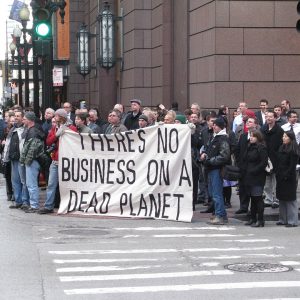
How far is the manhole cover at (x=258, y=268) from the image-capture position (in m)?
8.80

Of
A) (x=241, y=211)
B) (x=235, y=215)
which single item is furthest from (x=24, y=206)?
(x=241, y=211)

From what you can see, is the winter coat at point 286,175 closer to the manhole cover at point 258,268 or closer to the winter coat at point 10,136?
the manhole cover at point 258,268

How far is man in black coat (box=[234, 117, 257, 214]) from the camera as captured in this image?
12.3 meters

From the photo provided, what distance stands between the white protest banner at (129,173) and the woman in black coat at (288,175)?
152cm

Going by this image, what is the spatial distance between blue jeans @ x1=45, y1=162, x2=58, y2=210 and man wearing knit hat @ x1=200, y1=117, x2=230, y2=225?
287 centimetres

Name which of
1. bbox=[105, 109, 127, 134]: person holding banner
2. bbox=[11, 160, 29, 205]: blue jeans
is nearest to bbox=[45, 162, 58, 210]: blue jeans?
bbox=[11, 160, 29, 205]: blue jeans

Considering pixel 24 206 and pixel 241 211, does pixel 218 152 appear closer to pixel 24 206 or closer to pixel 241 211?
pixel 241 211

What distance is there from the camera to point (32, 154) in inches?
534

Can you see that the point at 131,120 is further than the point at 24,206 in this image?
Yes

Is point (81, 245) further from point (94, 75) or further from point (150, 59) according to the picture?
point (94, 75)

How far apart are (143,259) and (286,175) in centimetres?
356

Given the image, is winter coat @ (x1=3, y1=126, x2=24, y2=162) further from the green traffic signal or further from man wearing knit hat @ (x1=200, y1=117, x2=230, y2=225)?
the green traffic signal

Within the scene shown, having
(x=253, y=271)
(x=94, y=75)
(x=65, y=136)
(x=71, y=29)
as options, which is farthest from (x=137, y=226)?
(x=71, y=29)

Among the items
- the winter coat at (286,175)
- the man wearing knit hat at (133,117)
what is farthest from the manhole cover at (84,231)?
the man wearing knit hat at (133,117)
